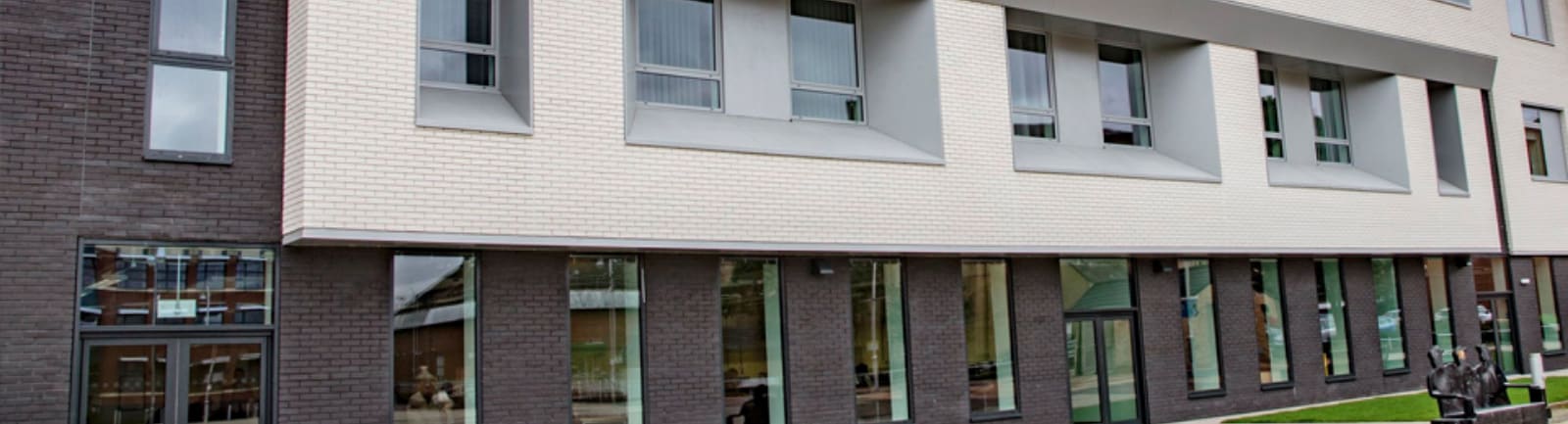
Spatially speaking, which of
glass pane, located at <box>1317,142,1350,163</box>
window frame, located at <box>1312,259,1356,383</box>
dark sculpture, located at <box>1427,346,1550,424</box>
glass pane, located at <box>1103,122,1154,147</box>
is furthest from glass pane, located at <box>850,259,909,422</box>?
glass pane, located at <box>1317,142,1350,163</box>

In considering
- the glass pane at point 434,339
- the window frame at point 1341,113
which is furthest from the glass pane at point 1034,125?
the glass pane at point 434,339

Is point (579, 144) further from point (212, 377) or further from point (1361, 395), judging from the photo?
point (1361, 395)

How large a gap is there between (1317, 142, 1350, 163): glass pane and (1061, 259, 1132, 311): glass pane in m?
5.81

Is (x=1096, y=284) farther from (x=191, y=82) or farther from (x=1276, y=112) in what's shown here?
(x=191, y=82)

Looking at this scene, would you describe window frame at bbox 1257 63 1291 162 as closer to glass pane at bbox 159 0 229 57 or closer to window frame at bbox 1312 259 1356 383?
window frame at bbox 1312 259 1356 383

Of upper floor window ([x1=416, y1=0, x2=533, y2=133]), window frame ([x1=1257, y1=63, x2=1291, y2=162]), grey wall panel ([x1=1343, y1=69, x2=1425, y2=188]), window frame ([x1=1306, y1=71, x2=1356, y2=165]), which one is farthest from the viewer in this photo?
window frame ([x1=1306, y1=71, x2=1356, y2=165])

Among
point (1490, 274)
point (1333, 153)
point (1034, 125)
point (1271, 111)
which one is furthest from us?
point (1490, 274)

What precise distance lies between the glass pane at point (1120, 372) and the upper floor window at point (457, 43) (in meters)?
9.35

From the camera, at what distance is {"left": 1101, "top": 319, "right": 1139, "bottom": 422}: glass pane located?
17406mm

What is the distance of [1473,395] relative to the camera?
47.1 feet

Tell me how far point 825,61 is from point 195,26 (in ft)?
23.8

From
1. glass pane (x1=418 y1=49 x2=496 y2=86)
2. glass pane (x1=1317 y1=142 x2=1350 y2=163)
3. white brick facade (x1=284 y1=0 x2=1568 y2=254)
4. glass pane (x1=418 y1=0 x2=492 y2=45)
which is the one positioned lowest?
white brick facade (x1=284 y1=0 x2=1568 y2=254)

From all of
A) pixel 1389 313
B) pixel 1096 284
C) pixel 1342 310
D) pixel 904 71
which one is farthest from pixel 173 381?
pixel 1389 313

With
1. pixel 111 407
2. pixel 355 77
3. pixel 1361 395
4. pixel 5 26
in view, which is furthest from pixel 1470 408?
pixel 5 26
